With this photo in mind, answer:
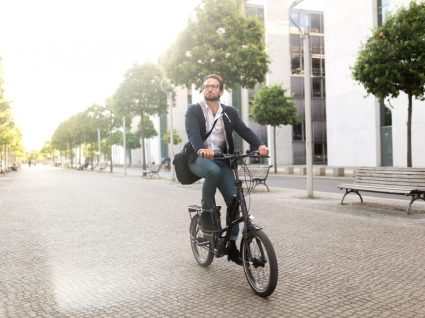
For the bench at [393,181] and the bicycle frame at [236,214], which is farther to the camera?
the bench at [393,181]

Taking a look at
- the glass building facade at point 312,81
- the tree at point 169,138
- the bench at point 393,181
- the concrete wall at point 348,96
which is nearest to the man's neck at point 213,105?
the bench at point 393,181

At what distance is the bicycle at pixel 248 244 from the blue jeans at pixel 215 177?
0.40ft

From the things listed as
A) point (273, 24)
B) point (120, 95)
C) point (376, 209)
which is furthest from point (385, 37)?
point (273, 24)

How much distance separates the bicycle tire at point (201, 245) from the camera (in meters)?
4.81

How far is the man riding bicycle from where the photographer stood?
4523 millimetres

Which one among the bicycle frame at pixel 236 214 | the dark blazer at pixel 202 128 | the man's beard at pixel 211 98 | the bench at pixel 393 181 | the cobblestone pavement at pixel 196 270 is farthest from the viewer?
the bench at pixel 393 181

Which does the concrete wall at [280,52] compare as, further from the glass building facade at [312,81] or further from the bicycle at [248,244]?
the bicycle at [248,244]

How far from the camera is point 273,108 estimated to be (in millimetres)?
28781

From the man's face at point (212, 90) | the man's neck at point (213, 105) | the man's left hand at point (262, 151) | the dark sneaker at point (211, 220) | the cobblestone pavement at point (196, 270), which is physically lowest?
the cobblestone pavement at point (196, 270)

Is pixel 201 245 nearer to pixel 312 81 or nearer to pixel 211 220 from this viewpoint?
pixel 211 220

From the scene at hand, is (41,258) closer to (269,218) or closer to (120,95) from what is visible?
(269,218)

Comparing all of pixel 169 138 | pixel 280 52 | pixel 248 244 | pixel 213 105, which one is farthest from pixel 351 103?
pixel 169 138

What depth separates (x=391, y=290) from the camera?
4113 mm

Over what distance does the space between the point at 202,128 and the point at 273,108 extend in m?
24.6
